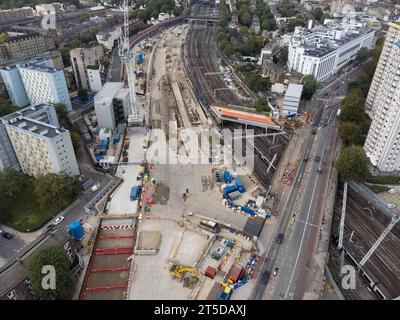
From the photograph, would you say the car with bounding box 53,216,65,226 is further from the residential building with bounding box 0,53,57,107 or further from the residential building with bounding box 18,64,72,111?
the residential building with bounding box 0,53,57,107

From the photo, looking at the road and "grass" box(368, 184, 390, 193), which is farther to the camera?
"grass" box(368, 184, 390, 193)

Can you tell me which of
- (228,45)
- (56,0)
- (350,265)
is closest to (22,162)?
(350,265)

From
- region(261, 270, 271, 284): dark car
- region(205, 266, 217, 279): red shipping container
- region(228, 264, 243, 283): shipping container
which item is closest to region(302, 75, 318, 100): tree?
region(261, 270, 271, 284): dark car

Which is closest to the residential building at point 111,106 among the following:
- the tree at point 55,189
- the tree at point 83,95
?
the tree at point 83,95

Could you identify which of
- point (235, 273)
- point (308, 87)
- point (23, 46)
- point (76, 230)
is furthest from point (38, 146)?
point (23, 46)

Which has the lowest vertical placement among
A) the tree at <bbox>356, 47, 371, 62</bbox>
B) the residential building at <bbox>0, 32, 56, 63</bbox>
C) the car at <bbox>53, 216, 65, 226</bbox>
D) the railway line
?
the railway line

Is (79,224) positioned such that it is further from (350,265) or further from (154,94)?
(154,94)
